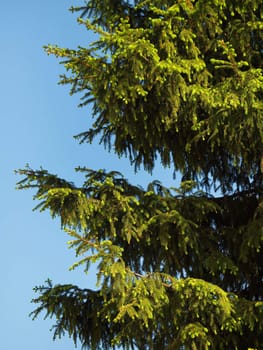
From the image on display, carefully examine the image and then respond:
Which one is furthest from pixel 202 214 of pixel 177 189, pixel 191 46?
pixel 191 46

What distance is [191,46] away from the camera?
24.7ft

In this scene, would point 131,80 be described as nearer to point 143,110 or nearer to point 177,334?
point 143,110

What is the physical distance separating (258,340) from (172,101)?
299 cm

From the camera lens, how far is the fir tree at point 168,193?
22.1 ft

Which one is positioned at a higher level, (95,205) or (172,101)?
(172,101)

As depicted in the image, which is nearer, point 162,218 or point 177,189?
point 162,218

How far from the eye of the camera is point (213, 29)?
7.75 meters

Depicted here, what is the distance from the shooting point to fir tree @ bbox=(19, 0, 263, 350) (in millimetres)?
6734

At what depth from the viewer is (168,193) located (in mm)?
8250

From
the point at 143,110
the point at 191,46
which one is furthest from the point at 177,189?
the point at 191,46

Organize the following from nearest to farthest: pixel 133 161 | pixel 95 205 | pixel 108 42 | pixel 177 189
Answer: pixel 108 42, pixel 95 205, pixel 177 189, pixel 133 161

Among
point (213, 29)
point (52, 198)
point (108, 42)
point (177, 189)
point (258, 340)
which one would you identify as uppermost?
point (213, 29)

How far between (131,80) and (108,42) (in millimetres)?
473

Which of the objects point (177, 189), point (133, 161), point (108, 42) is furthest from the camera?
point (133, 161)
